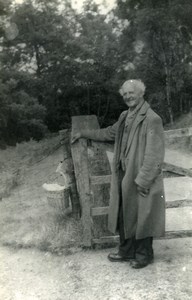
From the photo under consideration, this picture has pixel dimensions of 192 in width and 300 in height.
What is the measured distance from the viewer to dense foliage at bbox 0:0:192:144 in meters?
18.9

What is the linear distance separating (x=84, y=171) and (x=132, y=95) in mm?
1147

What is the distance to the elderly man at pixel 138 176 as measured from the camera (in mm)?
3992

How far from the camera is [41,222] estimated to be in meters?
6.00

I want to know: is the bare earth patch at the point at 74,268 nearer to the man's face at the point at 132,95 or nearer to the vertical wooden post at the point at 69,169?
the vertical wooden post at the point at 69,169

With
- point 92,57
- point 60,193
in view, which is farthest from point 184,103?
point 60,193

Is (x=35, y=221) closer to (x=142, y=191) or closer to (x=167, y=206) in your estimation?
(x=167, y=206)

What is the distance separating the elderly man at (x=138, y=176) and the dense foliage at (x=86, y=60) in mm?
13574

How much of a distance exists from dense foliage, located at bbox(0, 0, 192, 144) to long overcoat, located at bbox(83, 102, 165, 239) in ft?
44.9

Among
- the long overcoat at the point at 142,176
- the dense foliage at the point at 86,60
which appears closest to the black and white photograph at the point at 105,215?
the long overcoat at the point at 142,176

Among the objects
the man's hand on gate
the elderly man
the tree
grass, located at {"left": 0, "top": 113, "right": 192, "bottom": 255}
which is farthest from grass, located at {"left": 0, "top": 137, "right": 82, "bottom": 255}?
the tree

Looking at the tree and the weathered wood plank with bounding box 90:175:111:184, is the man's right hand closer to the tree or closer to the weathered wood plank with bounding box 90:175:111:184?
the weathered wood plank with bounding box 90:175:111:184

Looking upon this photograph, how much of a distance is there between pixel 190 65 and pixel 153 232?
16656mm

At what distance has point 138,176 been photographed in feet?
13.1

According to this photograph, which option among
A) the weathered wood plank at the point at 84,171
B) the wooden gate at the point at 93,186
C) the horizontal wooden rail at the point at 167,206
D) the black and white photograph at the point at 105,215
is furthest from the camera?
the weathered wood plank at the point at 84,171
